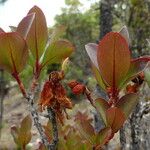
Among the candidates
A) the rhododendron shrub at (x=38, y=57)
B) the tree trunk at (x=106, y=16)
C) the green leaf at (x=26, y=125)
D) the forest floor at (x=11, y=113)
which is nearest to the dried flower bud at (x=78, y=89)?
the rhododendron shrub at (x=38, y=57)

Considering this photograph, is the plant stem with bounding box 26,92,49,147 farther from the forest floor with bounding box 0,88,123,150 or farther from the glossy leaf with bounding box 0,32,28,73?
the forest floor with bounding box 0,88,123,150

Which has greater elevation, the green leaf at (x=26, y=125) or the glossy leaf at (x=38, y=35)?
the glossy leaf at (x=38, y=35)

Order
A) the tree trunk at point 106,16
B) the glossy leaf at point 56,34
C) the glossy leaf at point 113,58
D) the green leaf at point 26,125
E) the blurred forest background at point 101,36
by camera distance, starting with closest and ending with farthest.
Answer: the glossy leaf at point 113,58 → the glossy leaf at point 56,34 → the green leaf at point 26,125 → the blurred forest background at point 101,36 → the tree trunk at point 106,16

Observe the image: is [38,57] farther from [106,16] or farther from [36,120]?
[106,16]

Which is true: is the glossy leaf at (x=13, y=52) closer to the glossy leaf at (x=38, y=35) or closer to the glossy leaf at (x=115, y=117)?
the glossy leaf at (x=38, y=35)

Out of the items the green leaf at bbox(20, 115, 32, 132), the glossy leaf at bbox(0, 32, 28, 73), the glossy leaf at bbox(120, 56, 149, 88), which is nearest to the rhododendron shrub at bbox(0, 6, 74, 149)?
the glossy leaf at bbox(0, 32, 28, 73)

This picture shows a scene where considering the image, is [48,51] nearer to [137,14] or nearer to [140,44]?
[140,44]

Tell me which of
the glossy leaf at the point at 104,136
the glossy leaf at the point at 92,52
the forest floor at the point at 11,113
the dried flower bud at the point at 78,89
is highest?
the glossy leaf at the point at 92,52

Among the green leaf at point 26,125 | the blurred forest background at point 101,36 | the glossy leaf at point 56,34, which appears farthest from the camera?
the blurred forest background at point 101,36
